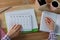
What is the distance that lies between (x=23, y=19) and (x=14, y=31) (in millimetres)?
144

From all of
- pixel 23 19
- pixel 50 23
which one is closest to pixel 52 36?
pixel 50 23

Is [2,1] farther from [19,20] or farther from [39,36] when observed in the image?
[39,36]

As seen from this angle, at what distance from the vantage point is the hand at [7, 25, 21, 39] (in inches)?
40.7

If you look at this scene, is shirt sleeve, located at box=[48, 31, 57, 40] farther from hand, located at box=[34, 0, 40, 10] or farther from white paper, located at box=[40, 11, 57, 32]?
hand, located at box=[34, 0, 40, 10]

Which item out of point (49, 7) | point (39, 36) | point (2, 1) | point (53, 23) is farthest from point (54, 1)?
point (2, 1)

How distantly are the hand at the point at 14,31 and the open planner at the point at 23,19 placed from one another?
0.23 ft

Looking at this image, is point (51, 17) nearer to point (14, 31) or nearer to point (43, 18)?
point (43, 18)

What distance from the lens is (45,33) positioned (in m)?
1.16

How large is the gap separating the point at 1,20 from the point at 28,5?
23 cm

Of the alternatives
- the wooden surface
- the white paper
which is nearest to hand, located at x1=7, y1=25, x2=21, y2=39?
the wooden surface

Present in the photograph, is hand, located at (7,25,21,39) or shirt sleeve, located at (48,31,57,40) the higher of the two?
hand, located at (7,25,21,39)

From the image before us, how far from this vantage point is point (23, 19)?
1.15 metres

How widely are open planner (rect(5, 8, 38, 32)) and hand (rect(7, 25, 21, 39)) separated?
0.07 meters

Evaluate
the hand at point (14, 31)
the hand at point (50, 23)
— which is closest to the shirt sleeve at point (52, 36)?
the hand at point (50, 23)
